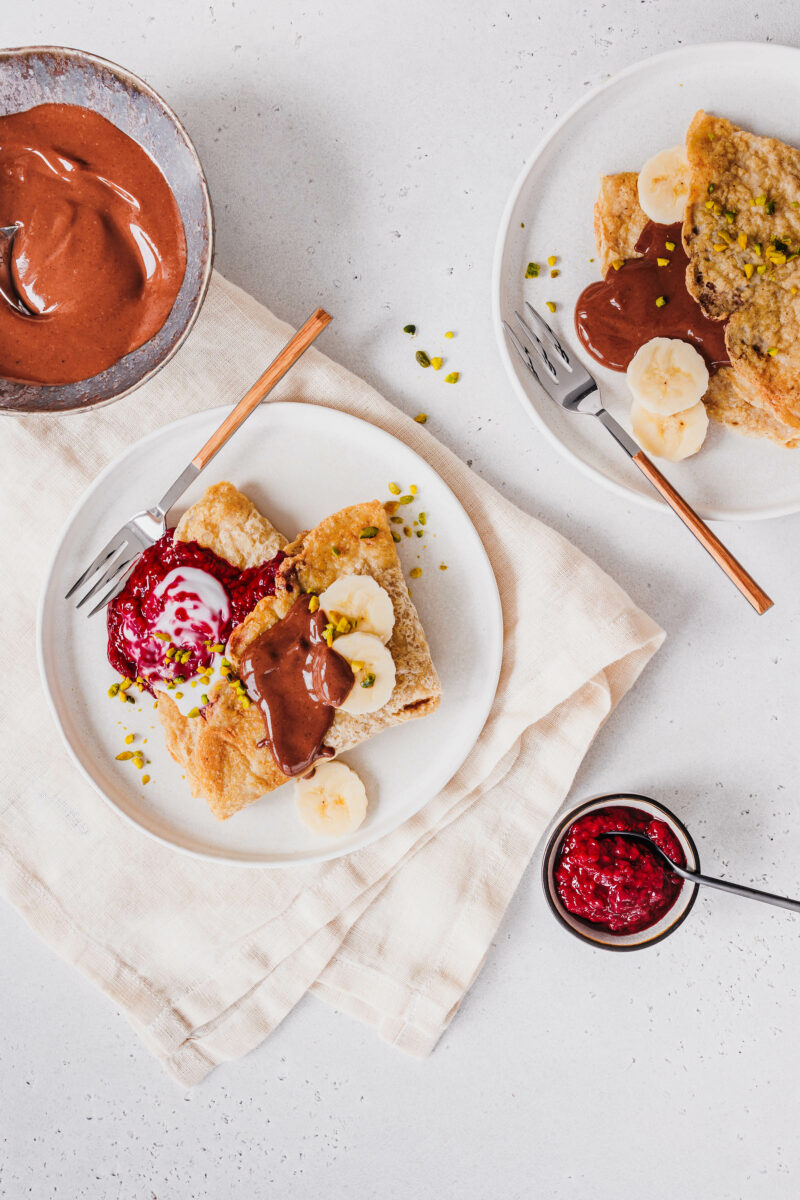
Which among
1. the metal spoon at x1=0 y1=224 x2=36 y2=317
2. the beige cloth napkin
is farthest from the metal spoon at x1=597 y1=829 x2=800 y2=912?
the metal spoon at x1=0 y1=224 x2=36 y2=317

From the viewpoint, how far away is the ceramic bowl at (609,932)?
327 cm

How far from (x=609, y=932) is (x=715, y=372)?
221cm

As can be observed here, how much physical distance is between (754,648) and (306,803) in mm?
1954

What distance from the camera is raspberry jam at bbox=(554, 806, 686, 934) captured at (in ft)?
10.5

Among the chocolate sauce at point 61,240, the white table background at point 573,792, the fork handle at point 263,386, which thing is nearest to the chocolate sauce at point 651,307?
the white table background at point 573,792

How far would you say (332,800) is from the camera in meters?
3.32

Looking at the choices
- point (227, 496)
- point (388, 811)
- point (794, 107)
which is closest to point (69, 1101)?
point (388, 811)

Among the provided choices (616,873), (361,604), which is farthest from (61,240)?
(616,873)

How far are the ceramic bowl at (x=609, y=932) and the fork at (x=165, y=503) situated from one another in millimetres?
1951

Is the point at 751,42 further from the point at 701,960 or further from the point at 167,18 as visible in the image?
the point at 701,960

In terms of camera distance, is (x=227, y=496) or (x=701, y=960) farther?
(x=701, y=960)

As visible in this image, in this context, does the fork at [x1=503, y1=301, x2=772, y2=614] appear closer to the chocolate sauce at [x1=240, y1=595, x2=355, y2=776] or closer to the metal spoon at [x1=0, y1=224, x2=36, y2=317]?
the chocolate sauce at [x1=240, y1=595, x2=355, y2=776]

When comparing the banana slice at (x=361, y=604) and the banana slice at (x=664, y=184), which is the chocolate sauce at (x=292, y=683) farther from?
the banana slice at (x=664, y=184)

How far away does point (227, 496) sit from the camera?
3262 mm
